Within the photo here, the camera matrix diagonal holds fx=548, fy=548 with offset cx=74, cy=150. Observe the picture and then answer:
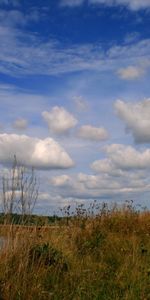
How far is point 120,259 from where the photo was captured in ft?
34.9

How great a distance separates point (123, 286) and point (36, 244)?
1.66 metres

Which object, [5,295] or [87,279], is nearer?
[5,295]

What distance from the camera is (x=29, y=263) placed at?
8.82 meters

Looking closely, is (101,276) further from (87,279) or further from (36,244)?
(36,244)

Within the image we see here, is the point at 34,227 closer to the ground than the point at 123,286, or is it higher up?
higher up

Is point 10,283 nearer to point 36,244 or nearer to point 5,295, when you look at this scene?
point 5,295

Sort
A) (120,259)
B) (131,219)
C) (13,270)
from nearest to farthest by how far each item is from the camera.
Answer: (13,270) → (120,259) → (131,219)

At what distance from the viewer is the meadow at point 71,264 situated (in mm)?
8094

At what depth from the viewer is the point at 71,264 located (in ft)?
31.7

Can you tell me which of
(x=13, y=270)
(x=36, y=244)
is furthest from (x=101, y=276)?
(x=13, y=270)

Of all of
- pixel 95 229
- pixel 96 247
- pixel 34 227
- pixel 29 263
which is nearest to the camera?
pixel 29 263

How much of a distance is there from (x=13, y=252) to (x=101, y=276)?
1.74m

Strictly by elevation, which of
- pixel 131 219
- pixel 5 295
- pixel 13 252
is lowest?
pixel 5 295

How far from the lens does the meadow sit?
8094mm
